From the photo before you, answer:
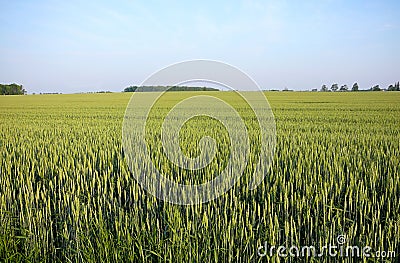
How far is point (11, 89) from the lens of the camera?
69.9 m

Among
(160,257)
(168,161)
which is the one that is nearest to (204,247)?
(160,257)

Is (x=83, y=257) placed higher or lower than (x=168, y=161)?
lower

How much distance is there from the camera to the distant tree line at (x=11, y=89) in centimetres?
6809

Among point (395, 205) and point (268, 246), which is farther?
point (395, 205)

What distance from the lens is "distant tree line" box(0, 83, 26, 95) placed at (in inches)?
2681

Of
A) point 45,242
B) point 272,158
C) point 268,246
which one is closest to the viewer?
point 268,246

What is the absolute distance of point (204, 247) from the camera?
8.15 feet

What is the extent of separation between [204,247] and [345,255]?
0.97 metres

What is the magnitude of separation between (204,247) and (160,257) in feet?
1.06

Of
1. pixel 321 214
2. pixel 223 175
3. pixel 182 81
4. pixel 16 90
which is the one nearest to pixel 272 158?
pixel 223 175

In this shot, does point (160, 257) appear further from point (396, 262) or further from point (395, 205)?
→ point (395, 205)

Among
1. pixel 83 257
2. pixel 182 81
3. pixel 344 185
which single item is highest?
pixel 182 81

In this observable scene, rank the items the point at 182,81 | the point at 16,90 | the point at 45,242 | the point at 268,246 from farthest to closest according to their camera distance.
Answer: the point at 16,90 < the point at 182,81 < the point at 45,242 < the point at 268,246

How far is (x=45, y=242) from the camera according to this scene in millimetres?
2809
